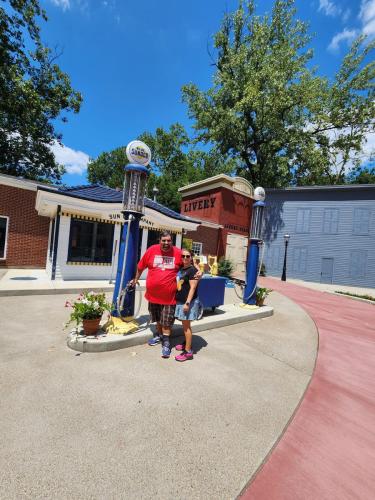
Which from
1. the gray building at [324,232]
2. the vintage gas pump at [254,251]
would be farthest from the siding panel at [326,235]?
the vintage gas pump at [254,251]

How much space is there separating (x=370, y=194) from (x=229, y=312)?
19.0 metres

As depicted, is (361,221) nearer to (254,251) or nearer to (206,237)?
(206,237)

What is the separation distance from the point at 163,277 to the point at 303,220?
21016mm

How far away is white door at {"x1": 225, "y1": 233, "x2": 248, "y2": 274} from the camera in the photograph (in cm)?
2048

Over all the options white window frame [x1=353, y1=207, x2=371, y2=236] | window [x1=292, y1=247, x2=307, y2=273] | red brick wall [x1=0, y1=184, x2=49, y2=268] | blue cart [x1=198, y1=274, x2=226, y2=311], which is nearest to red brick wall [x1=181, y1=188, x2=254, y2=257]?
window [x1=292, y1=247, x2=307, y2=273]

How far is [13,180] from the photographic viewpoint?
36.9 feet

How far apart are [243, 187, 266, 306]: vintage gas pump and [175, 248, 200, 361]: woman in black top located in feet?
12.8

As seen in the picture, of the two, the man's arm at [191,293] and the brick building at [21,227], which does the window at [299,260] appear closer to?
the brick building at [21,227]

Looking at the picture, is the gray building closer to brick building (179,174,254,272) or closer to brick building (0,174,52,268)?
brick building (179,174,254,272)

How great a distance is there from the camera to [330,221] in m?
21.2

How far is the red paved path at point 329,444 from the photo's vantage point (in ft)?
7.21

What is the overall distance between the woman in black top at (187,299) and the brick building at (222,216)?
1382 centimetres

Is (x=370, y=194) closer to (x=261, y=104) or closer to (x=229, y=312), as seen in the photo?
(x=261, y=104)

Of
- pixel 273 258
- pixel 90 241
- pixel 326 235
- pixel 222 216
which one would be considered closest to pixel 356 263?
pixel 326 235
